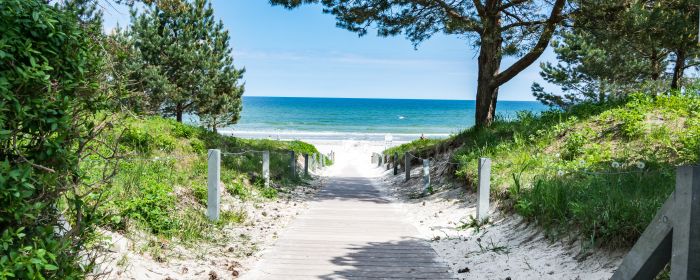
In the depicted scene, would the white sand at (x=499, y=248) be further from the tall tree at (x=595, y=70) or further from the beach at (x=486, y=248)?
the tall tree at (x=595, y=70)

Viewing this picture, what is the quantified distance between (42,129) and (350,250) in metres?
4.05

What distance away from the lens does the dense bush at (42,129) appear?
254 centimetres

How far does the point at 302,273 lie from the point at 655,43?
12.4 m

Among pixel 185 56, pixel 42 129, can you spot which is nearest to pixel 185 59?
pixel 185 56

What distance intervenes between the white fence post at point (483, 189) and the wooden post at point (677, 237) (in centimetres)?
446

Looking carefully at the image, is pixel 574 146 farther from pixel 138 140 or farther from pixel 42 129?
pixel 42 129

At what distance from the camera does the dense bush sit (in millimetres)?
2541

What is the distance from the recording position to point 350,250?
619 cm

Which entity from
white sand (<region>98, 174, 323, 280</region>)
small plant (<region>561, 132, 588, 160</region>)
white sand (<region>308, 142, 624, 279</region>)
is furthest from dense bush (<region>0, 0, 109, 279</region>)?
small plant (<region>561, 132, 588, 160</region>)

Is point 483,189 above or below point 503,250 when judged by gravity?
above

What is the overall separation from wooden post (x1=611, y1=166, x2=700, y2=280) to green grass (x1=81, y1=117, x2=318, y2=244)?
122 inches

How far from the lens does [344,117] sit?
117m

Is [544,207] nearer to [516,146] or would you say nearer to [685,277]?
[685,277]

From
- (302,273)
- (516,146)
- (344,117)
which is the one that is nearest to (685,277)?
(302,273)
